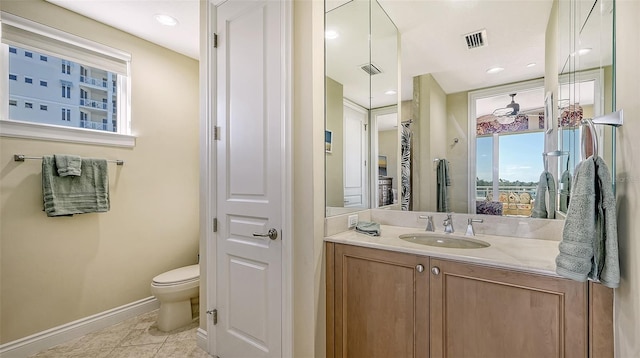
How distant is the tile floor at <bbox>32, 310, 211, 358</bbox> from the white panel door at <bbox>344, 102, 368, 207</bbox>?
5.09 feet

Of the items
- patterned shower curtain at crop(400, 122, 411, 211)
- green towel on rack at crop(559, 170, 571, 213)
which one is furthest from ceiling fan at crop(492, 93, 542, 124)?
patterned shower curtain at crop(400, 122, 411, 211)

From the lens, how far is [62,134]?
204 cm

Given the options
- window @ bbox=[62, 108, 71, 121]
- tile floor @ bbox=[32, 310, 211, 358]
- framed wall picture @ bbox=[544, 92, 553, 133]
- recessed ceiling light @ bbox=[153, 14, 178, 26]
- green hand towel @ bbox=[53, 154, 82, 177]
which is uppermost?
recessed ceiling light @ bbox=[153, 14, 178, 26]

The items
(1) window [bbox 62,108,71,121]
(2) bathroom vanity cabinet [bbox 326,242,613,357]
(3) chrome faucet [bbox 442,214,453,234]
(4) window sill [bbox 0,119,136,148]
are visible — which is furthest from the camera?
(1) window [bbox 62,108,71,121]

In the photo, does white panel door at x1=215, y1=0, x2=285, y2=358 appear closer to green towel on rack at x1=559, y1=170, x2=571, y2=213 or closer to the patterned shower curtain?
the patterned shower curtain

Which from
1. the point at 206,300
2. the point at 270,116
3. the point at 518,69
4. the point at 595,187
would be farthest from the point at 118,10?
the point at 595,187

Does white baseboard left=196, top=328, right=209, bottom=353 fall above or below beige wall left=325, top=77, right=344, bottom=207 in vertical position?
below

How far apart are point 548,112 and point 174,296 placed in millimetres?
2817

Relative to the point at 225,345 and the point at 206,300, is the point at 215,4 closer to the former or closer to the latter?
the point at 206,300

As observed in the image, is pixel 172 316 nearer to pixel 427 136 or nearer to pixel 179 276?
pixel 179 276

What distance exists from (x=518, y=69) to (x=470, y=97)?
0.27m

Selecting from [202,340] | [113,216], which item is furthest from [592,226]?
[113,216]

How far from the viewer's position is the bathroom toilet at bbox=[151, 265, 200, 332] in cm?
213

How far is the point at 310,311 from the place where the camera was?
150cm
